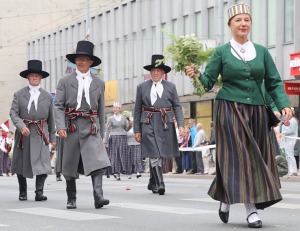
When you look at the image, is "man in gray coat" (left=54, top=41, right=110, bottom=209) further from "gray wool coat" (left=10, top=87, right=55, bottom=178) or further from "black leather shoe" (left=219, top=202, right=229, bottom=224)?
"black leather shoe" (left=219, top=202, right=229, bottom=224)

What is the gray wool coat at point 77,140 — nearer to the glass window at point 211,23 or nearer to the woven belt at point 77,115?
the woven belt at point 77,115

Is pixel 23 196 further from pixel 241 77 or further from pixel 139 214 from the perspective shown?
pixel 241 77

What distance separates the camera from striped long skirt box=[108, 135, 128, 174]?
77.1 feet

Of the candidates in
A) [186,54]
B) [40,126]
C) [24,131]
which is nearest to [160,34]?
[40,126]

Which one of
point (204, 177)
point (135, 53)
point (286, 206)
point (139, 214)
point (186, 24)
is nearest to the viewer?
point (139, 214)

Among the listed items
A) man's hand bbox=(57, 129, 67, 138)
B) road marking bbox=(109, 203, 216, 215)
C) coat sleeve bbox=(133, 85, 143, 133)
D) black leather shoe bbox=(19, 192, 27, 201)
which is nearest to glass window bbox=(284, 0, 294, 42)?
coat sleeve bbox=(133, 85, 143, 133)

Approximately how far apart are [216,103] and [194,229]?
48.9 inches

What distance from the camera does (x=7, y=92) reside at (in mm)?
77625

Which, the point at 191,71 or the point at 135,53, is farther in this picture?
the point at 135,53

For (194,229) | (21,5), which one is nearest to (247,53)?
(194,229)

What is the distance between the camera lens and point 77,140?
462 inches

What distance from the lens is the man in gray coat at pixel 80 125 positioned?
1167 cm

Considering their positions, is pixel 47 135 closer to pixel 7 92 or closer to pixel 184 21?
pixel 184 21

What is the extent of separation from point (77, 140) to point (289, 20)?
2450cm
